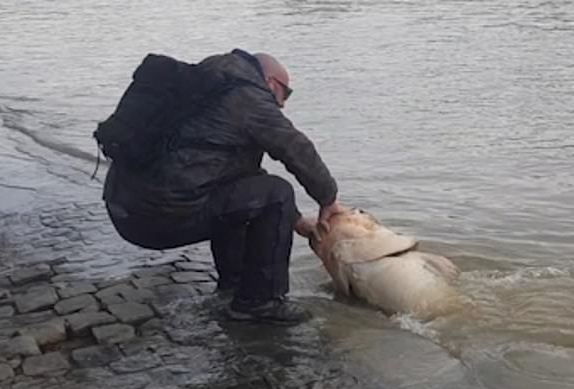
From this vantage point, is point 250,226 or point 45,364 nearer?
point 45,364

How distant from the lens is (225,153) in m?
5.63

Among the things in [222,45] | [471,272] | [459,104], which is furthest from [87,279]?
[222,45]

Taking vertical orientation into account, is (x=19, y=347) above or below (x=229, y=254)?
below

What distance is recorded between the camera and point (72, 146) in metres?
12.2

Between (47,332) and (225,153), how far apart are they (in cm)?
147

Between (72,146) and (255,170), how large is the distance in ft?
22.5

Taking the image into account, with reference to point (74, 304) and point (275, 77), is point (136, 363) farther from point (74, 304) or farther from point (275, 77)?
point (275, 77)

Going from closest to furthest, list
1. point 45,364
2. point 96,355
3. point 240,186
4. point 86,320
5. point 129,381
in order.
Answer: point 129,381 < point 45,364 < point 96,355 < point 240,186 < point 86,320

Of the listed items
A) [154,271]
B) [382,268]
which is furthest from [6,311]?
[382,268]

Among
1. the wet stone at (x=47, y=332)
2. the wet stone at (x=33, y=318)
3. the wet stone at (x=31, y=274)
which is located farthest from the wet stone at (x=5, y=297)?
the wet stone at (x=47, y=332)

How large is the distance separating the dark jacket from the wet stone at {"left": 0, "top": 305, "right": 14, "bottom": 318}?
1062mm

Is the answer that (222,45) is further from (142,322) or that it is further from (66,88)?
(142,322)

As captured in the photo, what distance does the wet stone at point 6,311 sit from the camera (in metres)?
6.10

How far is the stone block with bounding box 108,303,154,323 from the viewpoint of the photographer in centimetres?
589
